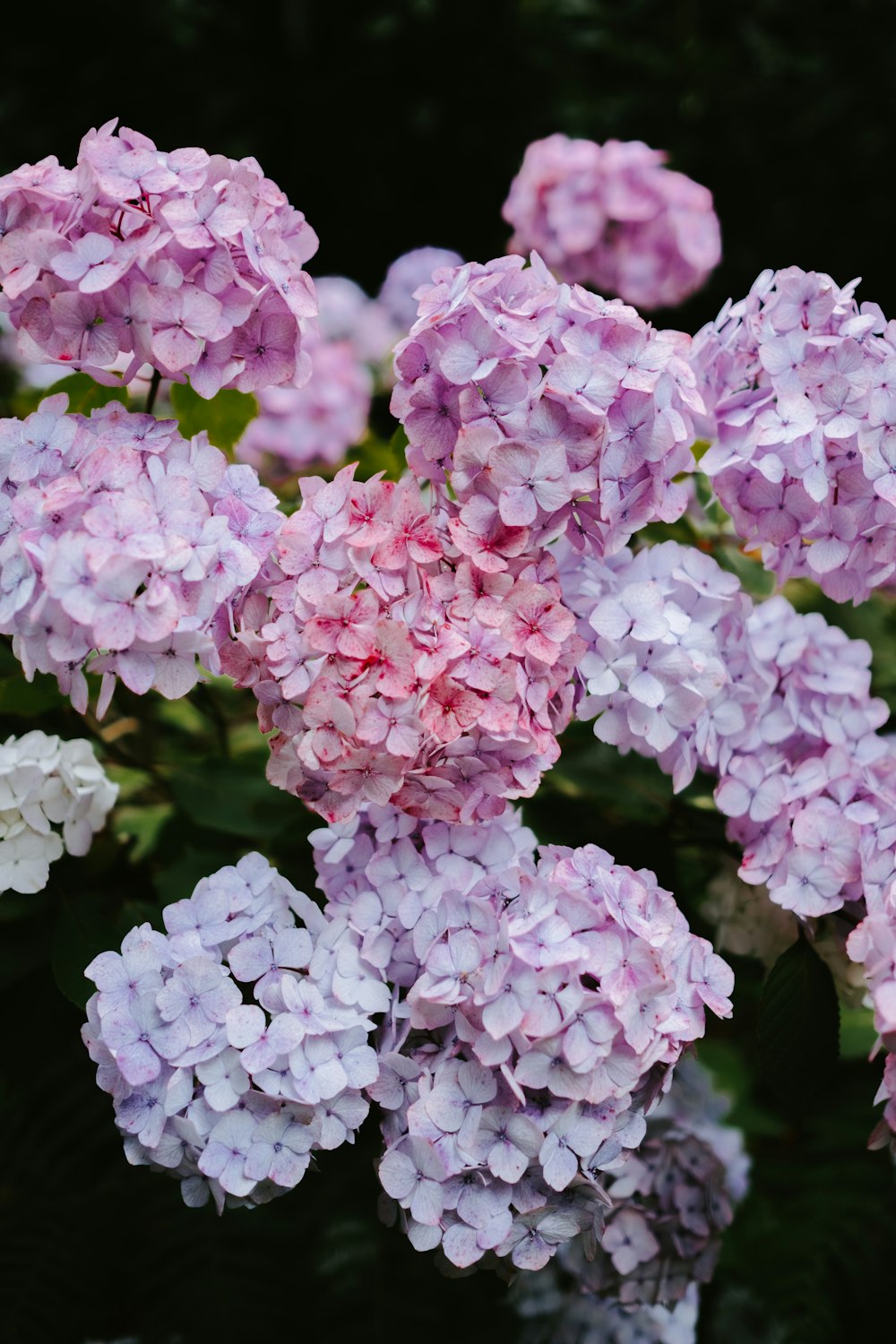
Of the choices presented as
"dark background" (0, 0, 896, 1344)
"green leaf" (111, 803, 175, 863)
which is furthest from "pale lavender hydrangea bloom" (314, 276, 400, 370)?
"dark background" (0, 0, 896, 1344)

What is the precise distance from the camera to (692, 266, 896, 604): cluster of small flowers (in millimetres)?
705

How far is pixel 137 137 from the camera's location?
69 centimetres

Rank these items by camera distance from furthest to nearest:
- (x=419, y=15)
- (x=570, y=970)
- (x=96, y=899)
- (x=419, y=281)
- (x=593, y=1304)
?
(x=419, y=15) → (x=419, y=281) → (x=593, y=1304) → (x=96, y=899) → (x=570, y=970)

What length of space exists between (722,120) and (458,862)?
299cm

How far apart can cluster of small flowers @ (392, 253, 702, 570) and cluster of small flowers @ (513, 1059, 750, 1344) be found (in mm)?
472

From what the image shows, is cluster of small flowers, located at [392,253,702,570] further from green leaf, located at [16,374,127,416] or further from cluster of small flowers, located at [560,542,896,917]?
green leaf, located at [16,374,127,416]

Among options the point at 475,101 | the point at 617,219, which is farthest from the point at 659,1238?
the point at 475,101

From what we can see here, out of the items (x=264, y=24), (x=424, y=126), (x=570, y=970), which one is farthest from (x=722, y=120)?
(x=570, y=970)

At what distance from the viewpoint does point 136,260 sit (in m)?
0.66

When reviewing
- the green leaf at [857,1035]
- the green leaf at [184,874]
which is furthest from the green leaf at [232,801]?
the green leaf at [857,1035]

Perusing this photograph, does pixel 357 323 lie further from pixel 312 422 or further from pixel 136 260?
pixel 136 260

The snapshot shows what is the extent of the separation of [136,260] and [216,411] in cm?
24

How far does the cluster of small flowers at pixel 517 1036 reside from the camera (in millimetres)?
607

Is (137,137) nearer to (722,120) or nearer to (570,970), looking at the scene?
(570,970)
